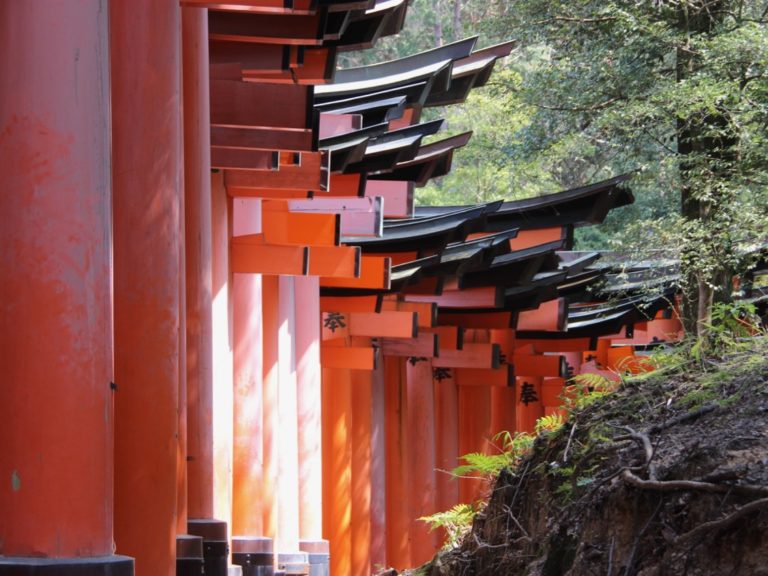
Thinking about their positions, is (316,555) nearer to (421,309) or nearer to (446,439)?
(421,309)

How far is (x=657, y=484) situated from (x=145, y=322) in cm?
306

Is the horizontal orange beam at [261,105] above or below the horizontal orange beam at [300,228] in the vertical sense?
above

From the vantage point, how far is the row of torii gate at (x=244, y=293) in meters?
5.30

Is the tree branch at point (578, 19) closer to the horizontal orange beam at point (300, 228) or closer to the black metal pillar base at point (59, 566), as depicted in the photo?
the horizontal orange beam at point (300, 228)

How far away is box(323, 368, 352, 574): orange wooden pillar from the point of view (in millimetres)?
16734

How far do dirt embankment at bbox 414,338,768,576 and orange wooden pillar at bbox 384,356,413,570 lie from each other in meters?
13.0

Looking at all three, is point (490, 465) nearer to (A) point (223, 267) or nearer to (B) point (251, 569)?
(A) point (223, 267)

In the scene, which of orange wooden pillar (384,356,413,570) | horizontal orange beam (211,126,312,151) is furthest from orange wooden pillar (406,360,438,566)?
horizontal orange beam (211,126,312,151)

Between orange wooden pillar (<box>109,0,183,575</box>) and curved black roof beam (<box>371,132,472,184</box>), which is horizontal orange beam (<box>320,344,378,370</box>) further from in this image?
orange wooden pillar (<box>109,0,183,575</box>)

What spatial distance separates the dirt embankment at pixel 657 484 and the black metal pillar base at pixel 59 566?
153 cm

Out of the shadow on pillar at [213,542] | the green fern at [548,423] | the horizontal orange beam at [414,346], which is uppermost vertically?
the horizontal orange beam at [414,346]

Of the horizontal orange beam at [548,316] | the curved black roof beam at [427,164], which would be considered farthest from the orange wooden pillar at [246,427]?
the horizontal orange beam at [548,316]

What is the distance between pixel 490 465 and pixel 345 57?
35.7 meters

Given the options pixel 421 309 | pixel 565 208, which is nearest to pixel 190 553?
pixel 421 309
